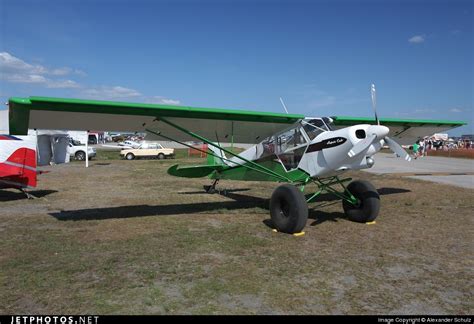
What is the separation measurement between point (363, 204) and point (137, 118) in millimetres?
5131

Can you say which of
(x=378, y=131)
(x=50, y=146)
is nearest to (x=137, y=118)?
(x=378, y=131)

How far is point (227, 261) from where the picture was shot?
5.35 metres

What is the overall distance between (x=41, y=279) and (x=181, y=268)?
1750mm

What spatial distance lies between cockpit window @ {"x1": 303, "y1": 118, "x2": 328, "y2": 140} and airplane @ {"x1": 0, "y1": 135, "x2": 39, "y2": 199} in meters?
8.53

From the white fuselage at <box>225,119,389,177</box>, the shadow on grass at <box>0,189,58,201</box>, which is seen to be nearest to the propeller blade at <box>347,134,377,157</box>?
the white fuselage at <box>225,119,389,177</box>

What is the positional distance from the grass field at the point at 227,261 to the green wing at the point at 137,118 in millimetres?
2026

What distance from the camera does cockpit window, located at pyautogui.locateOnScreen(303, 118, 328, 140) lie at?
776cm

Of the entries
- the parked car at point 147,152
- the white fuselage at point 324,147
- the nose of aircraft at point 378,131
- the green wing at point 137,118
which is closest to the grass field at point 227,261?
the white fuselage at point 324,147

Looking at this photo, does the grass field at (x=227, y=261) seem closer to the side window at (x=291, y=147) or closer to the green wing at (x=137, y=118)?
the side window at (x=291, y=147)

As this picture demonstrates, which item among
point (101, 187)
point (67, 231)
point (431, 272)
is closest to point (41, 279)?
point (67, 231)

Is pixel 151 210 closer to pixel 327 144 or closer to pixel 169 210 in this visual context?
pixel 169 210

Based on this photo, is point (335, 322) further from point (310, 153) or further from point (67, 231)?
point (67, 231)

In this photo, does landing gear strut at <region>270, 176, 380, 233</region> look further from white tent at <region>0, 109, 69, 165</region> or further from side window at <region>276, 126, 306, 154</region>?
white tent at <region>0, 109, 69, 165</region>

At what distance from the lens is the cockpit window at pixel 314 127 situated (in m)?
7.76
